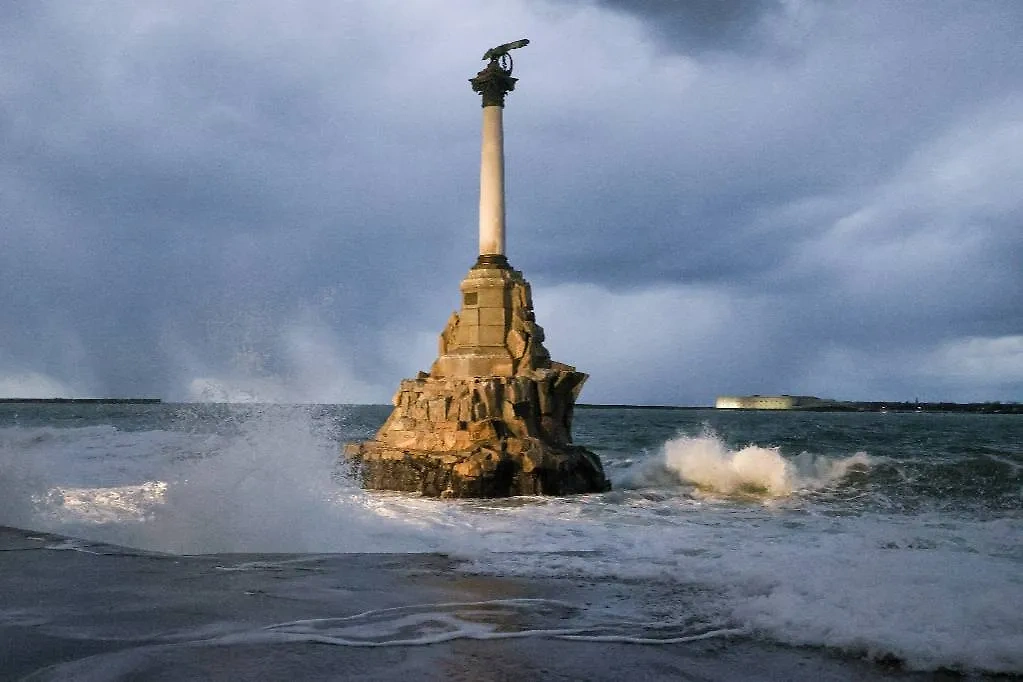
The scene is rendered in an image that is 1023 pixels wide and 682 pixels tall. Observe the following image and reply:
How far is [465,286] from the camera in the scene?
62.0 ft

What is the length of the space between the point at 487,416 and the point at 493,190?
5.60m

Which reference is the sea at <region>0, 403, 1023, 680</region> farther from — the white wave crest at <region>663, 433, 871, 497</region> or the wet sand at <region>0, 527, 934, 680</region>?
the white wave crest at <region>663, 433, 871, 497</region>

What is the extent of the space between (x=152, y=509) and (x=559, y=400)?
972cm

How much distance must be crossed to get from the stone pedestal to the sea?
171 cm

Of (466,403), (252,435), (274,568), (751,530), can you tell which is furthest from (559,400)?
(274,568)

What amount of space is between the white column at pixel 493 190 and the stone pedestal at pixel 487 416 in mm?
494

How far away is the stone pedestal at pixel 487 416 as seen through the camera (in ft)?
52.3

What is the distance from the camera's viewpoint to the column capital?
1911 centimetres

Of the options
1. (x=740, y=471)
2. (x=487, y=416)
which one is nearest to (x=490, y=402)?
(x=487, y=416)

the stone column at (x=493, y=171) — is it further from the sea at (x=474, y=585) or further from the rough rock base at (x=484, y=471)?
the sea at (x=474, y=585)

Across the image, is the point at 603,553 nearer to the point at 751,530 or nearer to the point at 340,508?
the point at 751,530

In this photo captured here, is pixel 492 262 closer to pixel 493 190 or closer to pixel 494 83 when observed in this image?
pixel 493 190

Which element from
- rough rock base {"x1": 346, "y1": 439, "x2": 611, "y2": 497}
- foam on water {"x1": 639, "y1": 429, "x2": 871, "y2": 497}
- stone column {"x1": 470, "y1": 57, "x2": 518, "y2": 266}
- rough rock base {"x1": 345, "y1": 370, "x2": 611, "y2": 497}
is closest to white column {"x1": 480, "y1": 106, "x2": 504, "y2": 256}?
stone column {"x1": 470, "y1": 57, "x2": 518, "y2": 266}

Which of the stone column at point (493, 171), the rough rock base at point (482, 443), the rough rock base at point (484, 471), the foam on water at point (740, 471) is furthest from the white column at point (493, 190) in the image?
the foam on water at point (740, 471)
